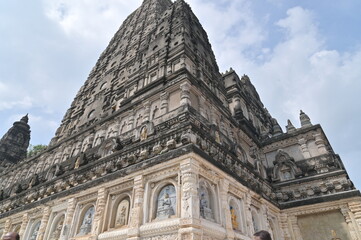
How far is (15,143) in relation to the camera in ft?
139

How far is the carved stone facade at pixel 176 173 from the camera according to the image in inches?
396

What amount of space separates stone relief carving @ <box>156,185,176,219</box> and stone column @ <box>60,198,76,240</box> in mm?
5572

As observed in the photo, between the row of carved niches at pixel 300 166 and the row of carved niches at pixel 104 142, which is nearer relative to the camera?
the row of carved niches at pixel 104 142

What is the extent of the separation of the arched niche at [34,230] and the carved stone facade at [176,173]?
7 cm

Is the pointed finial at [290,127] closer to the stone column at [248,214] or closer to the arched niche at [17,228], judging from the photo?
the stone column at [248,214]

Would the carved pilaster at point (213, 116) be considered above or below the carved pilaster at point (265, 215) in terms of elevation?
above

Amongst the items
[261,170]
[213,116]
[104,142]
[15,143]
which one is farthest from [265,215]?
[15,143]

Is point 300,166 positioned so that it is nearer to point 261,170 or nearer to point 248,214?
point 261,170

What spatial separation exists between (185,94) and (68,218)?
29.8 ft

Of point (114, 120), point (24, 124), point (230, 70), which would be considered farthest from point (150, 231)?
point (24, 124)

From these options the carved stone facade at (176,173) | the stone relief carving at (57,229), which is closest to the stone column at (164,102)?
the carved stone facade at (176,173)

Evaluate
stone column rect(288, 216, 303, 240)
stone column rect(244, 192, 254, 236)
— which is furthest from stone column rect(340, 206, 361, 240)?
stone column rect(244, 192, 254, 236)

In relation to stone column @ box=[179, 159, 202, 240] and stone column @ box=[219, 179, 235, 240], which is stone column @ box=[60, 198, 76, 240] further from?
stone column @ box=[219, 179, 235, 240]

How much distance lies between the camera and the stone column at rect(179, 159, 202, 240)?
8289mm
